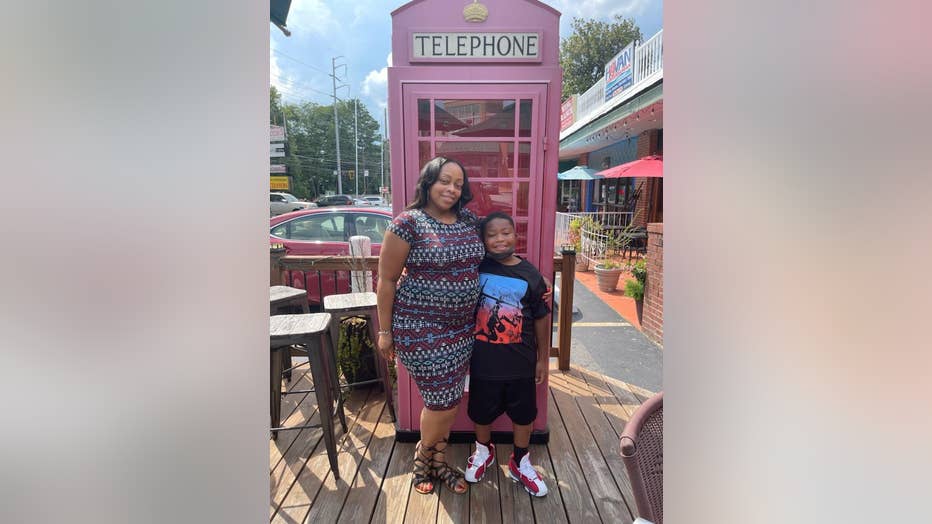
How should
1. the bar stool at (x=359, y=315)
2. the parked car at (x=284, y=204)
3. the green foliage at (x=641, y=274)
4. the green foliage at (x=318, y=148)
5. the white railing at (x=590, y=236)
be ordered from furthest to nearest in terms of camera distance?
the green foliage at (x=318, y=148) → the parked car at (x=284, y=204) → the white railing at (x=590, y=236) → the green foliage at (x=641, y=274) → the bar stool at (x=359, y=315)

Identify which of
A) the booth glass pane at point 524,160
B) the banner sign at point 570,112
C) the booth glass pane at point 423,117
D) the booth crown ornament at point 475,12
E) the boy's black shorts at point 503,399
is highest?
the banner sign at point 570,112

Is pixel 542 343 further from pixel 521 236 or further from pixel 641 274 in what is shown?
pixel 641 274

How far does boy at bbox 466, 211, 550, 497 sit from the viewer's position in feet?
7.20

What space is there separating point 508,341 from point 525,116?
138cm

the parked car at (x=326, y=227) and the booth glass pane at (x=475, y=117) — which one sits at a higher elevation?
the booth glass pane at (x=475, y=117)

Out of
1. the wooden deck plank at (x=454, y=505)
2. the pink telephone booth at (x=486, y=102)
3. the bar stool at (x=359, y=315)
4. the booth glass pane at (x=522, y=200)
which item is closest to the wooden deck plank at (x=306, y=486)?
the bar stool at (x=359, y=315)

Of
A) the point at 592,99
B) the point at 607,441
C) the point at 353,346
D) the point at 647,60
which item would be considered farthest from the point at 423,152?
the point at 592,99

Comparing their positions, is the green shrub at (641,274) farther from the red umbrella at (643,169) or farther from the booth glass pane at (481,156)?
the booth glass pane at (481,156)

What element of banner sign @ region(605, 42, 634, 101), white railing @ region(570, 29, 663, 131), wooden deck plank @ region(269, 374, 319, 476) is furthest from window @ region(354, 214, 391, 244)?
banner sign @ region(605, 42, 634, 101)

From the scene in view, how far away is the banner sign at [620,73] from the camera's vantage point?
10.1 m

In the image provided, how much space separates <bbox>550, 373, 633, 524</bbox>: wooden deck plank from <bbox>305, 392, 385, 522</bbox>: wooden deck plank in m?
1.46

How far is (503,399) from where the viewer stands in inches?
92.7

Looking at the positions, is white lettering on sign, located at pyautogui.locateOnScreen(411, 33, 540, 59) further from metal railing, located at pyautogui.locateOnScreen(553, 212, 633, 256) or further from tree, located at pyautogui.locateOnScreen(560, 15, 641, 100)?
tree, located at pyautogui.locateOnScreen(560, 15, 641, 100)
